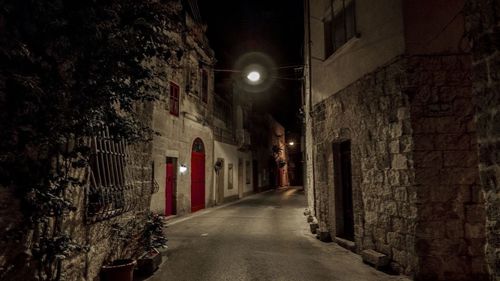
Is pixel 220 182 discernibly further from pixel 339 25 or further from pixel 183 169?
pixel 339 25

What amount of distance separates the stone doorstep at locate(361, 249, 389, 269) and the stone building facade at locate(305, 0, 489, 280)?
0.41ft

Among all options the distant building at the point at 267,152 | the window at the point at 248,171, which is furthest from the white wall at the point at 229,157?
the distant building at the point at 267,152

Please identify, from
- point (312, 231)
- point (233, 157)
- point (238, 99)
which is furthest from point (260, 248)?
point (238, 99)

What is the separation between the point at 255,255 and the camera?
6.87 metres

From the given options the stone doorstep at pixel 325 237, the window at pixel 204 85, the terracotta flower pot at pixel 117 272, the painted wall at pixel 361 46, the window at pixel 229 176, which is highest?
the window at pixel 204 85

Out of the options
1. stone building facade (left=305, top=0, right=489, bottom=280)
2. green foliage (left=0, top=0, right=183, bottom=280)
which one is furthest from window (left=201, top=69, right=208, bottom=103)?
green foliage (left=0, top=0, right=183, bottom=280)

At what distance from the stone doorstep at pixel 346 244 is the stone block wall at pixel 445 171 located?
204 cm

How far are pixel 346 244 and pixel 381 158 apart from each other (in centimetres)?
235

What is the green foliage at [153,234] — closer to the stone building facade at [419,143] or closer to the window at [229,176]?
the stone building facade at [419,143]

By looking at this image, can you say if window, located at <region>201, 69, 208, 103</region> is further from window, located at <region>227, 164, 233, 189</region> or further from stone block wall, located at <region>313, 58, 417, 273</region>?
stone block wall, located at <region>313, 58, 417, 273</region>

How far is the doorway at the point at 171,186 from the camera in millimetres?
12617

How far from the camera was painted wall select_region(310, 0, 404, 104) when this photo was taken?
19.0 ft

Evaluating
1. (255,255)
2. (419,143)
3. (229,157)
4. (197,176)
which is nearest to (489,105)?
(419,143)

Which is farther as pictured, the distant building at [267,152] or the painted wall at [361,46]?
the distant building at [267,152]
